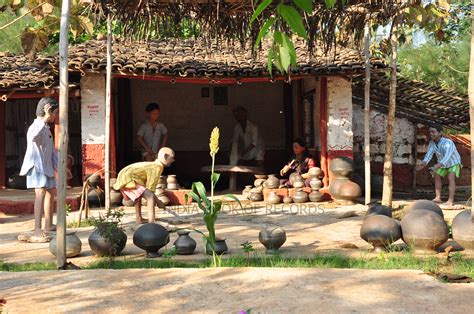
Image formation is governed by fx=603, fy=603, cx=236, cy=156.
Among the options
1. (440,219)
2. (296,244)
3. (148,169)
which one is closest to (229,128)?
(148,169)


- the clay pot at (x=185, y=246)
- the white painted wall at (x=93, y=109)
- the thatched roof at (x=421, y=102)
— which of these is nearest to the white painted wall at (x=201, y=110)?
the thatched roof at (x=421, y=102)

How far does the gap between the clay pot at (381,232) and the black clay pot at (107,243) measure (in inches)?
100.0

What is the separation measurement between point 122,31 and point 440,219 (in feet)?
14.3

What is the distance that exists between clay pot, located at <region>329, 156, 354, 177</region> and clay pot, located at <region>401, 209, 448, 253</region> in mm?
4910

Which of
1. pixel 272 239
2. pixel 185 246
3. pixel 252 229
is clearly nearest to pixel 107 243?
pixel 185 246

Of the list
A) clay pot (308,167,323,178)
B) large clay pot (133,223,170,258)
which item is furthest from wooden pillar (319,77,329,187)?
large clay pot (133,223,170,258)

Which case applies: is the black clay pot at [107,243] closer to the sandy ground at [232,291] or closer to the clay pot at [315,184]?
the sandy ground at [232,291]

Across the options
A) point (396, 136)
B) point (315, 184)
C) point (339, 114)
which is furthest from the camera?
point (396, 136)

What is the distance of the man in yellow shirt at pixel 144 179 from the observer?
7711mm

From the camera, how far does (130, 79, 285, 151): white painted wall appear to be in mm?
14680

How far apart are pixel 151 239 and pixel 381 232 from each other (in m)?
2.35

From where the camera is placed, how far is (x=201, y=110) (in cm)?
1485

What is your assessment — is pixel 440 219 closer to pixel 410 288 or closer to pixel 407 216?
pixel 407 216

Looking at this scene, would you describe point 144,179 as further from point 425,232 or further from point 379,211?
point 425,232
